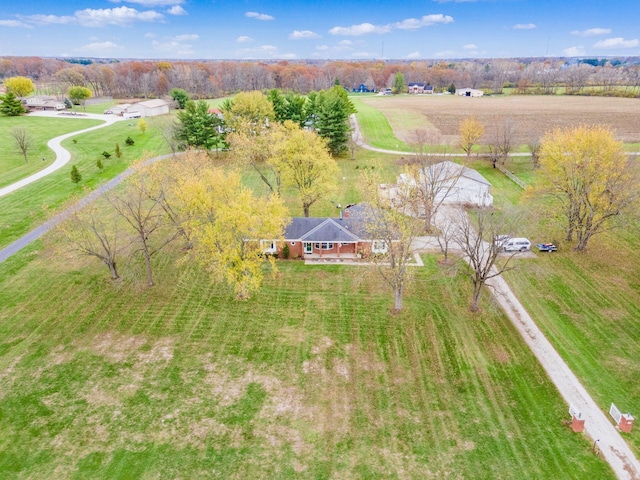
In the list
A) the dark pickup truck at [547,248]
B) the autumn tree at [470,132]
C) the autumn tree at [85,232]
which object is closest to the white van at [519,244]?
the dark pickup truck at [547,248]

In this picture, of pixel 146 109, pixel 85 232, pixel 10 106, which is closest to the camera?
pixel 85 232

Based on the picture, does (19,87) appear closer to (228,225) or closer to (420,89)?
(228,225)

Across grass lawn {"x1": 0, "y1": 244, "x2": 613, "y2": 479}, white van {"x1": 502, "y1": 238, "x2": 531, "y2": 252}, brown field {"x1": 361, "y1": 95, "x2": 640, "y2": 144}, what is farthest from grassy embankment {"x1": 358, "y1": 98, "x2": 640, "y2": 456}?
brown field {"x1": 361, "y1": 95, "x2": 640, "y2": 144}

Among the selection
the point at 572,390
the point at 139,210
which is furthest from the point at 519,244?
the point at 139,210

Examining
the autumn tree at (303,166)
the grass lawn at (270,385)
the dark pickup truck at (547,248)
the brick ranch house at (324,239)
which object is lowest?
the grass lawn at (270,385)

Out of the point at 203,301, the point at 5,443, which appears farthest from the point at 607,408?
the point at 5,443

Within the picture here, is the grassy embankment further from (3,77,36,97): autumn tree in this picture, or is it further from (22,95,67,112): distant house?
(3,77,36,97): autumn tree

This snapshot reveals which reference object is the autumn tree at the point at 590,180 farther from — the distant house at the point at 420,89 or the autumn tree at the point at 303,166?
the distant house at the point at 420,89

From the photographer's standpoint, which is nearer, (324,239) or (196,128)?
(324,239)
